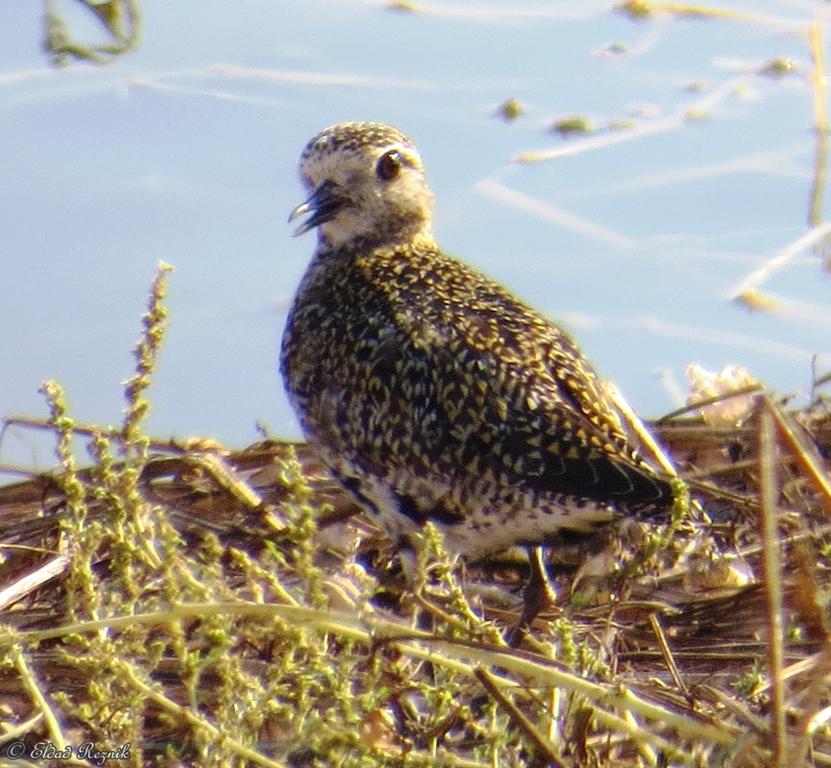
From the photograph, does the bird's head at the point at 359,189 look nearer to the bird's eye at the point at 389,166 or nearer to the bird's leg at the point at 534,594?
the bird's eye at the point at 389,166

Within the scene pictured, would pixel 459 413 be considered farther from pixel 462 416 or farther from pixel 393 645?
pixel 393 645

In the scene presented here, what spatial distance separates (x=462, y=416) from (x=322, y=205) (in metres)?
1.30

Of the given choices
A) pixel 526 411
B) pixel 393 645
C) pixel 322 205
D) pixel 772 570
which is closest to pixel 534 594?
pixel 526 411

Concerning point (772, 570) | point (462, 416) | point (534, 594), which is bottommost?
point (534, 594)

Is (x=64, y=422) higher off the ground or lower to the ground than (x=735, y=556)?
higher

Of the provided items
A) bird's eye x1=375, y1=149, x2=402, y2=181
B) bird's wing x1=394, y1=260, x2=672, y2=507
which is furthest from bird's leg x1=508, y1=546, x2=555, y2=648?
bird's eye x1=375, y1=149, x2=402, y2=181

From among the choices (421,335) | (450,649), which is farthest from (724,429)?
(450,649)

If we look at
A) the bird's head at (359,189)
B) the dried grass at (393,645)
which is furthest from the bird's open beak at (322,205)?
the dried grass at (393,645)

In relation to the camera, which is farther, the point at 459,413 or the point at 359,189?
the point at 359,189

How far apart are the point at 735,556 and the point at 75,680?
1.56 m

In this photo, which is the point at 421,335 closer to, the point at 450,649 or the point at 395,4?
the point at 450,649

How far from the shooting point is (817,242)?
6586 millimetres

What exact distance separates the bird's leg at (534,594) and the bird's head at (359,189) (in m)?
1.33

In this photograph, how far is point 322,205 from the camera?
5594 millimetres
